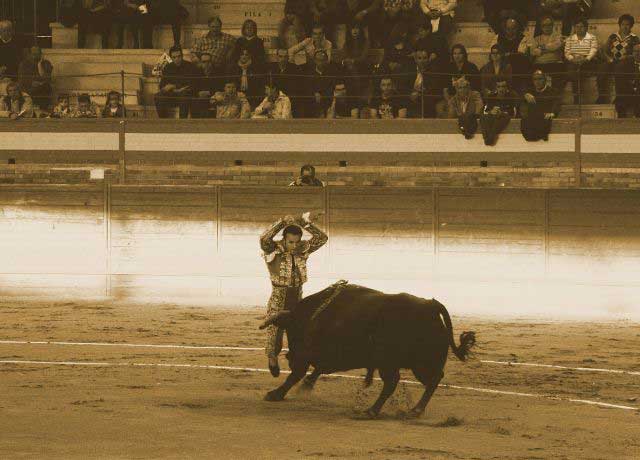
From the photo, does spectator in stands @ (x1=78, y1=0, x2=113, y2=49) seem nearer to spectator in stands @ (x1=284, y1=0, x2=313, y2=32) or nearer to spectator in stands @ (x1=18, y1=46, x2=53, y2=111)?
spectator in stands @ (x1=18, y1=46, x2=53, y2=111)

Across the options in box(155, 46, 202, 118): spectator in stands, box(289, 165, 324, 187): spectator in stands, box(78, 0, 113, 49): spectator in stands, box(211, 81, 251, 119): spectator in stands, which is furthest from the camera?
box(78, 0, 113, 49): spectator in stands

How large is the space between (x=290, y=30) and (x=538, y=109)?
3443 mm

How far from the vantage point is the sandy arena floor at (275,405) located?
6836 mm

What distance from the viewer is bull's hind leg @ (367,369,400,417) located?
770 centimetres

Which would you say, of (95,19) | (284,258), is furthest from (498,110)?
(284,258)

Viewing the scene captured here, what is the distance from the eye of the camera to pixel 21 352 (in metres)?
10.7

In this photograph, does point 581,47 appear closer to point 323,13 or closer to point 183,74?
point 323,13

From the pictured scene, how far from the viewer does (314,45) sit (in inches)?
665

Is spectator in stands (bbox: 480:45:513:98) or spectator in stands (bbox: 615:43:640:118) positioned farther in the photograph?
spectator in stands (bbox: 480:45:513:98)

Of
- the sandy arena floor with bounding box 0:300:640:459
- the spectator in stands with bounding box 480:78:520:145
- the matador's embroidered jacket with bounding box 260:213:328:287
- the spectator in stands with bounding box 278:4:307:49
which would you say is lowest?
the sandy arena floor with bounding box 0:300:640:459

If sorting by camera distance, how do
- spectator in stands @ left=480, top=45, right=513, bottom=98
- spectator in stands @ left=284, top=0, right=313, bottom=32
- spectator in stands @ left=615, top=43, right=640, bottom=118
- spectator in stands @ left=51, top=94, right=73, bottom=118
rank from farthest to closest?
spectator in stands @ left=284, top=0, right=313, bottom=32 < spectator in stands @ left=51, top=94, right=73, bottom=118 < spectator in stands @ left=480, top=45, right=513, bottom=98 < spectator in stands @ left=615, top=43, right=640, bottom=118

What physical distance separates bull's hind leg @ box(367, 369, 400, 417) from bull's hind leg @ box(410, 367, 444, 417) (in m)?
0.16

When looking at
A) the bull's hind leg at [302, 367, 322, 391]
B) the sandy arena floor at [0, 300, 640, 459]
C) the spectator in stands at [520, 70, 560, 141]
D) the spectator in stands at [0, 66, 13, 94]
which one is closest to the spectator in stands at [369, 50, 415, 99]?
the spectator in stands at [520, 70, 560, 141]

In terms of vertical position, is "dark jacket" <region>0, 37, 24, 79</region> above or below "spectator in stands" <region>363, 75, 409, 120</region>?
above
